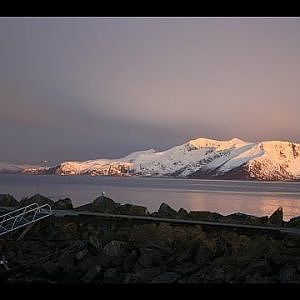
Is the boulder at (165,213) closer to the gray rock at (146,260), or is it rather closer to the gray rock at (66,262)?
the gray rock at (66,262)

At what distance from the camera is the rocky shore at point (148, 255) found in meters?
9.42

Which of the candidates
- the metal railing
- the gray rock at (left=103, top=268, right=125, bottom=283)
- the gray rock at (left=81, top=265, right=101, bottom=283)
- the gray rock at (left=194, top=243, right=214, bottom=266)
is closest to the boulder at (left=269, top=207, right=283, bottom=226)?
the gray rock at (left=194, top=243, right=214, bottom=266)

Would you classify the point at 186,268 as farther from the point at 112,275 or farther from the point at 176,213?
the point at 176,213

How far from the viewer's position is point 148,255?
34.5ft

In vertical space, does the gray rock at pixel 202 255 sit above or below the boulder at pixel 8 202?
below

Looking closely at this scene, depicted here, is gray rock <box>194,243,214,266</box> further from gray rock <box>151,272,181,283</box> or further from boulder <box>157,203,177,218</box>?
boulder <box>157,203,177,218</box>

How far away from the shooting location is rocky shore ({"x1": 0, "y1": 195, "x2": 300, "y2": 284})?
942 centimetres

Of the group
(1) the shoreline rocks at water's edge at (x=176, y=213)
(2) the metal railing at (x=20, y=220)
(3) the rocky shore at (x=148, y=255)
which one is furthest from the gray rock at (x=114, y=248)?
(1) the shoreline rocks at water's edge at (x=176, y=213)

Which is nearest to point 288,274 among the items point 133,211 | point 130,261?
point 130,261

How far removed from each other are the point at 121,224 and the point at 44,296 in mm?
13283

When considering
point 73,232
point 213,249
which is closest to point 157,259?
point 213,249
